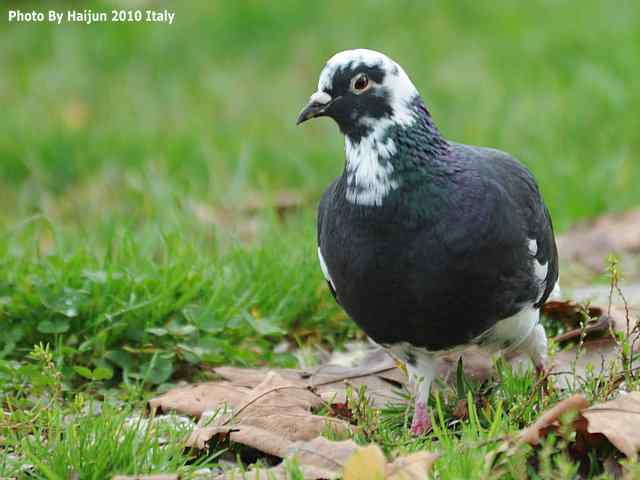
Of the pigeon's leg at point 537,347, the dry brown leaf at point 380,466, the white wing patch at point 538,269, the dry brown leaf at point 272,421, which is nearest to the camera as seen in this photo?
the dry brown leaf at point 380,466

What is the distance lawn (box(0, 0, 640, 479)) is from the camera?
182 inches

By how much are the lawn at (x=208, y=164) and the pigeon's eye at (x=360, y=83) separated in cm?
114

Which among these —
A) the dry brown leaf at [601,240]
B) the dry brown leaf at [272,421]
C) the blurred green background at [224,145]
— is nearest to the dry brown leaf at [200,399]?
the dry brown leaf at [272,421]

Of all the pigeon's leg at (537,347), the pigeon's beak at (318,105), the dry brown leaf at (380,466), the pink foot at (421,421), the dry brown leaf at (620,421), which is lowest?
the pink foot at (421,421)

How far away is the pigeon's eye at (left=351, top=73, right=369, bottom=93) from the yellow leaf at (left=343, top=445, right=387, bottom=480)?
1304 millimetres

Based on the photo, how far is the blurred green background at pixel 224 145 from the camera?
15.8 feet

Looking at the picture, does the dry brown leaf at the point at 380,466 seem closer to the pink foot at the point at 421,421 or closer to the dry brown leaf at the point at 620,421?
the dry brown leaf at the point at 620,421

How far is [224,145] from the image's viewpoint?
8.31m

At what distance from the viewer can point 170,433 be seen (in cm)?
372

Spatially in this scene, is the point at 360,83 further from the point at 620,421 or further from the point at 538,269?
the point at 620,421

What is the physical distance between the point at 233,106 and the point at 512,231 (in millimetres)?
5777

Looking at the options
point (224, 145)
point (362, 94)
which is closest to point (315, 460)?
point (362, 94)

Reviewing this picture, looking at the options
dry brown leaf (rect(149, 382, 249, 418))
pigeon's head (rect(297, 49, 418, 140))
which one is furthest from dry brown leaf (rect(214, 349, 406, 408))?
pigeon's head (rect(297, 49, 418, 140))

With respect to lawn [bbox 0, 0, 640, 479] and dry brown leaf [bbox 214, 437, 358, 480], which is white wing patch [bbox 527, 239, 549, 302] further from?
dry brown leaf [bbox 214, 437, 358, 480]
